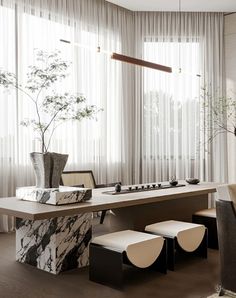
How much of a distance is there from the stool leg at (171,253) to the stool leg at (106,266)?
2.08 feet

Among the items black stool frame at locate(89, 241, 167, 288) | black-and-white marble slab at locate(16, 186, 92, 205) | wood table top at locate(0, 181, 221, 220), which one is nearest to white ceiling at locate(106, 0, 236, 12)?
wood table top at locate(0, 181, 221, 220)

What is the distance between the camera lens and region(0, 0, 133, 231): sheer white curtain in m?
5.10

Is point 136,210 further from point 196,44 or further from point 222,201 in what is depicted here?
point 196,44

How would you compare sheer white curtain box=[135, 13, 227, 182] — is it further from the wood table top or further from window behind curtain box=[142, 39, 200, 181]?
the wood table top

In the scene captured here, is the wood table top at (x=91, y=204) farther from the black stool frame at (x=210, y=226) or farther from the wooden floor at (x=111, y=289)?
the wooden floor at (x=111, y=289)

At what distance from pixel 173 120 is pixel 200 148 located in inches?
25.4

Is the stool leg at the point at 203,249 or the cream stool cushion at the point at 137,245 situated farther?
the stool leg at the point at 203,249

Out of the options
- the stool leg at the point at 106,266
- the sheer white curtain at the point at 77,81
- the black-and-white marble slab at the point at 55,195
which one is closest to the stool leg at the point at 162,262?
the stool leg at the point at 106,266

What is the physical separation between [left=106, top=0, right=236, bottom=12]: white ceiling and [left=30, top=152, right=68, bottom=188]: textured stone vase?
3627mm

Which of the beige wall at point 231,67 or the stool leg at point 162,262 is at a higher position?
the beige wall at point 231,67

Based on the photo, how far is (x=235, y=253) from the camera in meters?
2.72

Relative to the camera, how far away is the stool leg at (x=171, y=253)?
346 centimetres

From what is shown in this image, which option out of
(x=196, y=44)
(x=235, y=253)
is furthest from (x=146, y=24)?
(x=235, y=253)

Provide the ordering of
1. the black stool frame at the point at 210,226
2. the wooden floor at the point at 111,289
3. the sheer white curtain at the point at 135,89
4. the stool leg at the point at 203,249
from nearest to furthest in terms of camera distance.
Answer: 1. the wooden floor at the point at 111,289
2. the stool leg at the point at 203,249
3. the black stool frame at the point at 210,226
4. the sheer white curtain at the point at 135,89
